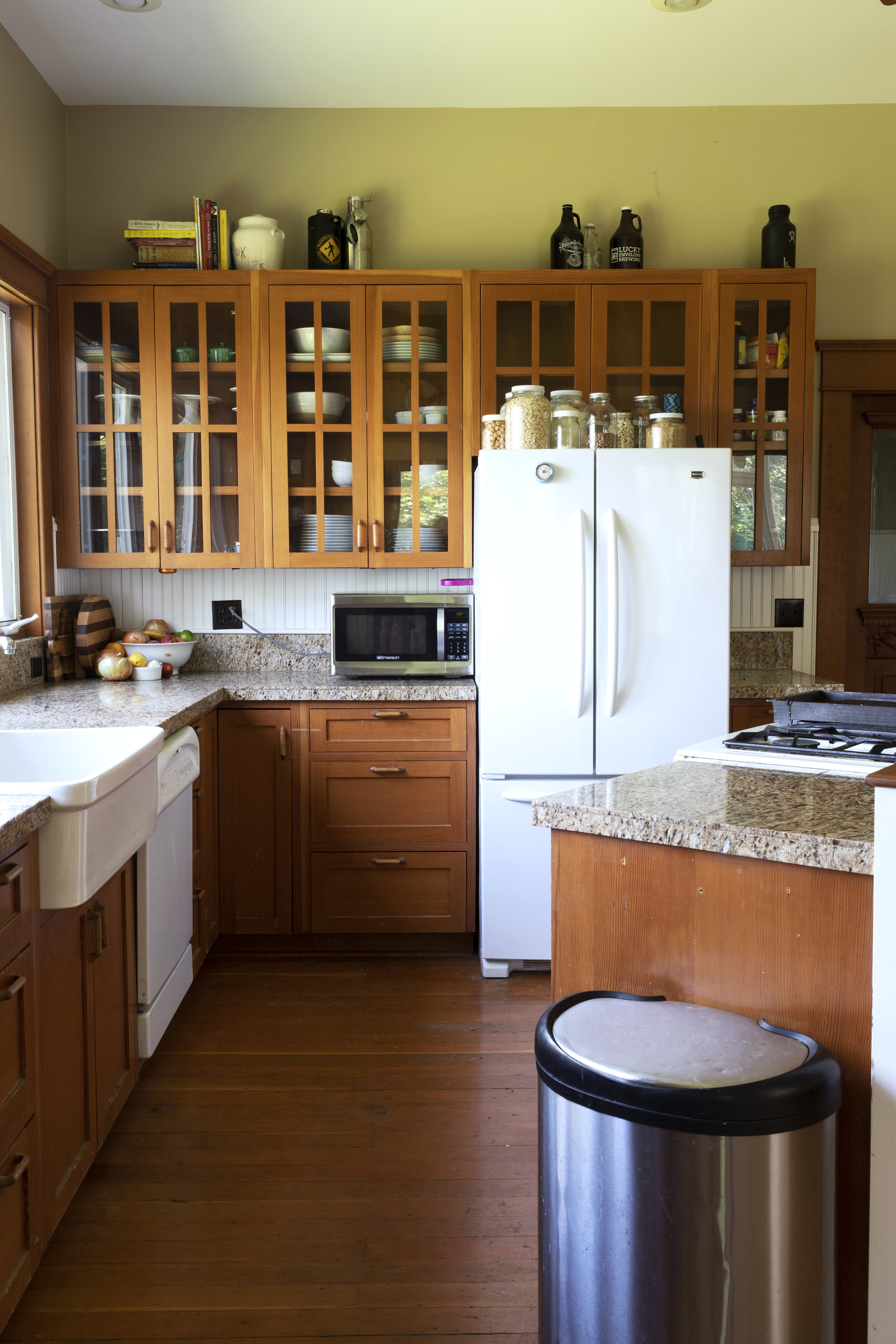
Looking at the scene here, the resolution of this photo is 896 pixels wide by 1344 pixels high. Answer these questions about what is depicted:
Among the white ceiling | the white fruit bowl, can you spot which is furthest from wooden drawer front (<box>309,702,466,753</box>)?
the white ceiling

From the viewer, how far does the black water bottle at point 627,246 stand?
11.2 ft

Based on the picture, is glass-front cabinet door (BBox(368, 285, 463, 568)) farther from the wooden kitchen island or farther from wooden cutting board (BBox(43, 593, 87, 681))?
the wooden kitchen island

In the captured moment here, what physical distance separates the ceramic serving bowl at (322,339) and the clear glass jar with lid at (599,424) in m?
0.88

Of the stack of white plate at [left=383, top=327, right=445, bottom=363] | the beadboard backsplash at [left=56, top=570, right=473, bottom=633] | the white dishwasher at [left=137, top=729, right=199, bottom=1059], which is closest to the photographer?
the white dishwasher at [left=137, top=729, right=199, bottom=1059]

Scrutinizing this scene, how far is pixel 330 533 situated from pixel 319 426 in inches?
14.4

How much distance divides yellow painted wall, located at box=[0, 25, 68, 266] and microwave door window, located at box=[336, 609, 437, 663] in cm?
166

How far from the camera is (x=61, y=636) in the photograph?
3.38 meters

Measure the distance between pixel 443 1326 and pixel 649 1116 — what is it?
816mm

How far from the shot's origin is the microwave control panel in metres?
3.40

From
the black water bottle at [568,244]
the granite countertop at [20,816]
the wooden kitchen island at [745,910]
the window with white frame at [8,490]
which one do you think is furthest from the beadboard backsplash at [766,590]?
the granite countertop at [20,816]

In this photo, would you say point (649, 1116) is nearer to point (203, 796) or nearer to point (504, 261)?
point (203, 796)

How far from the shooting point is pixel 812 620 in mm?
3756

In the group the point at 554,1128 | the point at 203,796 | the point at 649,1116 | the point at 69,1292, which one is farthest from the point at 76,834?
the point at 203,796

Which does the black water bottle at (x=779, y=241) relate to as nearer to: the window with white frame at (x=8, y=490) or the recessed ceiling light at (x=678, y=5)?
the recessed ceiling light at (x=678, y=5)
